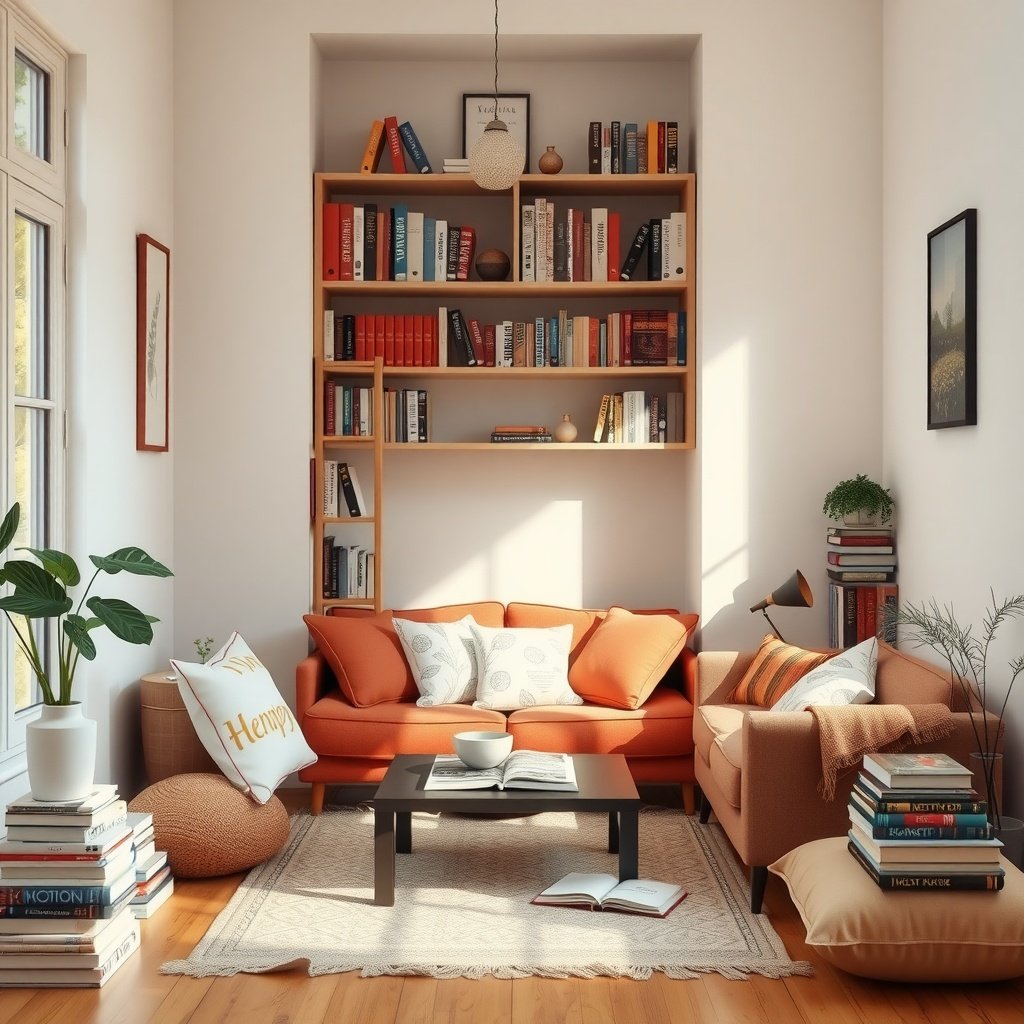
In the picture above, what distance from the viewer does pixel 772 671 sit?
14.5 feet

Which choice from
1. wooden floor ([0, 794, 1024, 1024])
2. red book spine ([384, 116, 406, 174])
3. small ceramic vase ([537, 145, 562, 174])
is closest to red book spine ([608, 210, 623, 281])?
small ceramic vase ([537, 145, 562, 174])

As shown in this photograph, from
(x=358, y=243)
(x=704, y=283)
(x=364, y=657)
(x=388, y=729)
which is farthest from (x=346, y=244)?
(x=388, y=729)

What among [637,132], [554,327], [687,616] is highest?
[637,132]

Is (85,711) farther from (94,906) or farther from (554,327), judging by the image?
(554,327)

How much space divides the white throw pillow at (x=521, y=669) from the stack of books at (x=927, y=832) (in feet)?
5.88

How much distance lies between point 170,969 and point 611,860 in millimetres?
1549

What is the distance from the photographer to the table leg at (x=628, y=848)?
3588mm

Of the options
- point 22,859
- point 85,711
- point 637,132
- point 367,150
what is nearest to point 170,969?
point 22,859

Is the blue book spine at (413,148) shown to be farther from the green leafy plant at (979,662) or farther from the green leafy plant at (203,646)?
the green leafy plant at (979,662)

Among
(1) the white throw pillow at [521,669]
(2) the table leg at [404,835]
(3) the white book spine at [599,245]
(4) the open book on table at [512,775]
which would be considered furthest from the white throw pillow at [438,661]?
(3) the white book spine at [599,245]

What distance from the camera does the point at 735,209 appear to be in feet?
16.3

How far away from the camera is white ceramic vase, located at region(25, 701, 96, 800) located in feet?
9.96

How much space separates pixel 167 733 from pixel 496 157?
252cm

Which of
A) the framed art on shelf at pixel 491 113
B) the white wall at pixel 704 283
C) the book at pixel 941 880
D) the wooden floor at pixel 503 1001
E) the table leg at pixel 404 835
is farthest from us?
the framed art on shelf at pixel 491 113
